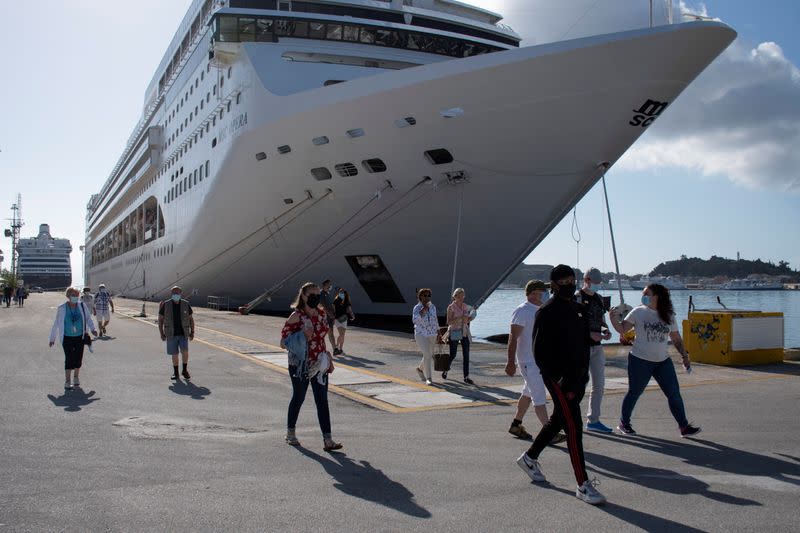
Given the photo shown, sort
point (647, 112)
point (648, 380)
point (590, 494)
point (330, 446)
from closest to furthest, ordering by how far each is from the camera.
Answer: point (590, 494) → point (330, 446) → point (648, 380) → point (647, 112)

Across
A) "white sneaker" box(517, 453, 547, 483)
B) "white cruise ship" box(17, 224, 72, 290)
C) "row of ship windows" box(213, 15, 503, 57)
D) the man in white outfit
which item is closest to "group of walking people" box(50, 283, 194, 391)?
the man in white outfit

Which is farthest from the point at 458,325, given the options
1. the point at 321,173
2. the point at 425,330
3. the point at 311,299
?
the point at 321,173

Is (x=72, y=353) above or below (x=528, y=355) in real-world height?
below

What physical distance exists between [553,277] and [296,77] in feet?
55.1

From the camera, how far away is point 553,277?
4836 millimetres

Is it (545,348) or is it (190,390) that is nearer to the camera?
(545,348)

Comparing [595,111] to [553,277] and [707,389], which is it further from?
[553,277]

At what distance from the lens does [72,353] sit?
28.6 feet

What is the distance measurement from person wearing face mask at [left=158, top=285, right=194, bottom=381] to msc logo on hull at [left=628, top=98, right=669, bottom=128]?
9601 millimetres

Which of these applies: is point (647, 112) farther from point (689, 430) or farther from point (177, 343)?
point (177, 343)

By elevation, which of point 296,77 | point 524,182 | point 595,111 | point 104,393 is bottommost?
point 104,393

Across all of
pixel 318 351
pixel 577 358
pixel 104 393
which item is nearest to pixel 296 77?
pixel 104 393

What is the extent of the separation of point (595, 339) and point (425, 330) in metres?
3.09

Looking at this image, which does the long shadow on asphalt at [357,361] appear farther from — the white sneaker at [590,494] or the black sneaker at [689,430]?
the white sneaker at [590,494]
